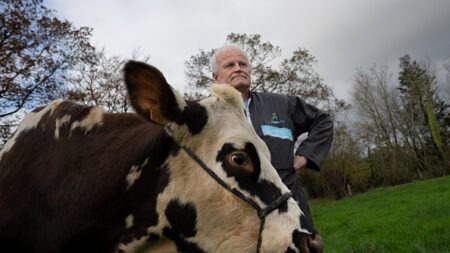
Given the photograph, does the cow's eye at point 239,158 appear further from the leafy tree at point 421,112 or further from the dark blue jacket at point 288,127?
the leafy tree at point 421,112

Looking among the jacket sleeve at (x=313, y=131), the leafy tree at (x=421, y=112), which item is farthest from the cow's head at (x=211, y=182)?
the leafy tree at (x=421, y=112)

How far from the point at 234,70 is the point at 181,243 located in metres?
1.84

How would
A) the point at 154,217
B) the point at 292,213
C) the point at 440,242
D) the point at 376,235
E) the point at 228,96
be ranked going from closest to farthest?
the point at 292,213 < the point at 154,217 < the point at 228,96 < the point at 440,242 < the point at 376,235

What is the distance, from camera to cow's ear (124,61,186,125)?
9.08 ft

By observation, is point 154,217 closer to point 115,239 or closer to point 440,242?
point 115,239

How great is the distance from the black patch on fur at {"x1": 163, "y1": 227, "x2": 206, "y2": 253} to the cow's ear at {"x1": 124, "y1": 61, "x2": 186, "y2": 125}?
707 millimetres

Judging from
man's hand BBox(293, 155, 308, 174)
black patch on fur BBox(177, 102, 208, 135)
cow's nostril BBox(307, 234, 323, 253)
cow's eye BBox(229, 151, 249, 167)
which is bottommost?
cow's nostril BBox(307, 234, 323, 253)

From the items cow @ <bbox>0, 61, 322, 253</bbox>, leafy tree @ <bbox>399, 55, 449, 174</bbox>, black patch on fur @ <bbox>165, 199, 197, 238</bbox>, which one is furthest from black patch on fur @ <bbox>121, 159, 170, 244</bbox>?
leafy tree @ <bbox>399, 55, 449, 174</bbox>

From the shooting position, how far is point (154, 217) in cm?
282

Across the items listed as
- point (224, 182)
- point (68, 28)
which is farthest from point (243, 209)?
point (68, 28)

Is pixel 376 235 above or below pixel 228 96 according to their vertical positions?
below

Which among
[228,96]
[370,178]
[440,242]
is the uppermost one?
[370,178]

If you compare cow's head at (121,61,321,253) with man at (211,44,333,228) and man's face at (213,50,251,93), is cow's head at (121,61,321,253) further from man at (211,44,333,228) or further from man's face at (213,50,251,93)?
man's face at (213,50,251,93)

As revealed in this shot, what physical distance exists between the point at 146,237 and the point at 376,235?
31.9ft
